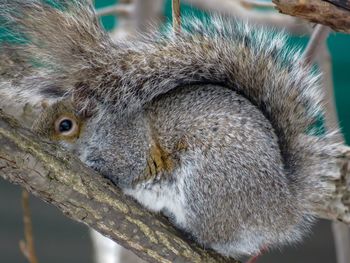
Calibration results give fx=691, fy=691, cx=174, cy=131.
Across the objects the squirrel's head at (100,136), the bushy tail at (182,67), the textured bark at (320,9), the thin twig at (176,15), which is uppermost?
the textured bark at (320,9)

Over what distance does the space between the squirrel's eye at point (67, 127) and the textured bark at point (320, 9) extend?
72 cm

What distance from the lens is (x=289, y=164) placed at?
212 centimetres

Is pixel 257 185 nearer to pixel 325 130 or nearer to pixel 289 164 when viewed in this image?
pixel 289 164

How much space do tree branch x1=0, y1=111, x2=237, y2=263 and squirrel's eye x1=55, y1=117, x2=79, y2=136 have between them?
306mm

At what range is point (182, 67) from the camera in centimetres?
202

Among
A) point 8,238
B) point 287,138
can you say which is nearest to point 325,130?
point 287,138

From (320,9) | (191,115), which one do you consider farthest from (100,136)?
(320,9)

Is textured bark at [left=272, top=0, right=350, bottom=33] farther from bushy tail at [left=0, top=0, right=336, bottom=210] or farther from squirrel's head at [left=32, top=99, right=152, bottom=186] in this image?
squirrel's head at [left=32, top=99, right=152, bottom=186]

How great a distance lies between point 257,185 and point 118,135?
44 centimetres

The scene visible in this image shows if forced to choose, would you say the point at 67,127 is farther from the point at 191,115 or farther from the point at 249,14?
the point at 249,14

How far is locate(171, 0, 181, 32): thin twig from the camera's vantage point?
6.31 feet

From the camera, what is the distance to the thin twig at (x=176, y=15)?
6.31ft

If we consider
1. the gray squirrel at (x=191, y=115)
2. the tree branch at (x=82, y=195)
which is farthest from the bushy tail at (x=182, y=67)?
the tree branch at (x=82, y=195)

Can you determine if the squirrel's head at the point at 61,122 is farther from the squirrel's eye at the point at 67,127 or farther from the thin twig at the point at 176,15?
the thin twig at the point at 176,15
